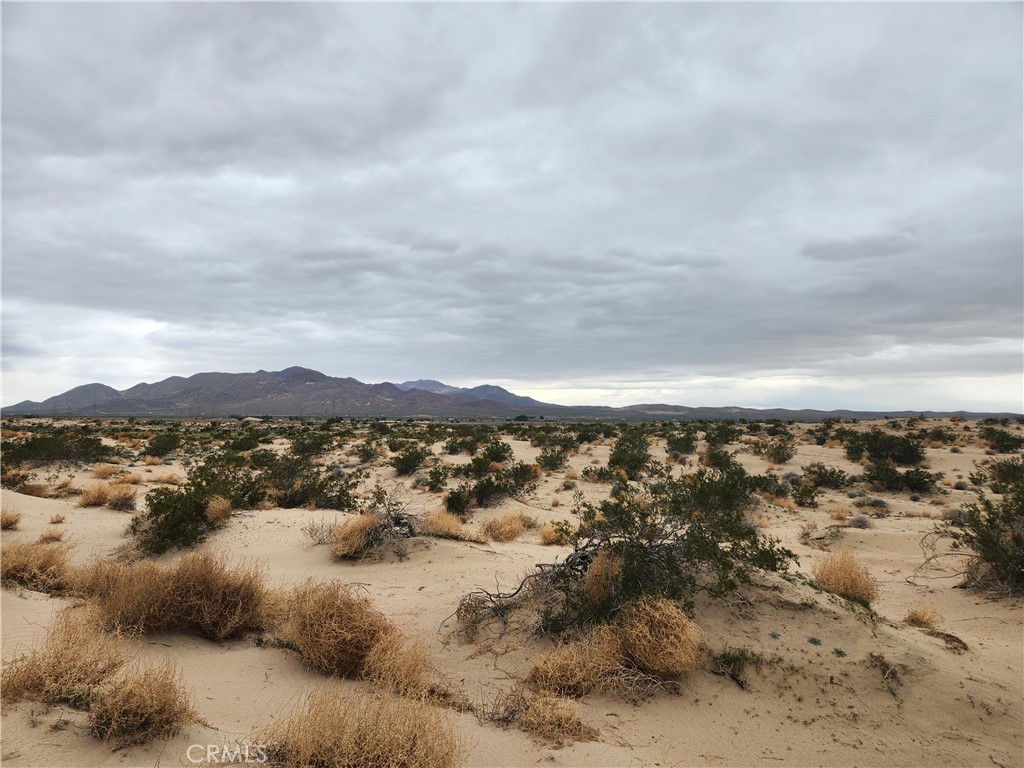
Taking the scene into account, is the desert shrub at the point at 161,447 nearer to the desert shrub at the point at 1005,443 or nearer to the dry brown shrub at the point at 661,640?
the dry brown shrub at the point at 661,640

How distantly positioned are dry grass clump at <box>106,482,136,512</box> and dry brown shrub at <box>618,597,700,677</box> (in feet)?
48.2

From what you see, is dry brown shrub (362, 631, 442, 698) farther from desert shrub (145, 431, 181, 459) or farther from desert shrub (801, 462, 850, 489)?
desert shrub (145, 431, 181, 459)

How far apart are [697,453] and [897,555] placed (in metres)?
18.5

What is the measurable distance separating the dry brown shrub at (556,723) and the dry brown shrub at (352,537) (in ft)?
22.5

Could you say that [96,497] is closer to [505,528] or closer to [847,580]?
[505,528]

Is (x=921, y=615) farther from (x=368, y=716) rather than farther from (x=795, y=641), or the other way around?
(x=368, y=716)

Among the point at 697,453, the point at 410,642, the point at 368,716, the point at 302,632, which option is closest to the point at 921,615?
the point at 410,642

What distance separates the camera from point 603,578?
22.9 feet

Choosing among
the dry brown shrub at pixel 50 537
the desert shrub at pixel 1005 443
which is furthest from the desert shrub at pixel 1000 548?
the desert shrub at pixel 1005 443

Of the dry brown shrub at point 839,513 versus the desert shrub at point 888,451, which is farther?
the desert shrub at point 888,451

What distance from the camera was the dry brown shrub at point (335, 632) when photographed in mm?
5973

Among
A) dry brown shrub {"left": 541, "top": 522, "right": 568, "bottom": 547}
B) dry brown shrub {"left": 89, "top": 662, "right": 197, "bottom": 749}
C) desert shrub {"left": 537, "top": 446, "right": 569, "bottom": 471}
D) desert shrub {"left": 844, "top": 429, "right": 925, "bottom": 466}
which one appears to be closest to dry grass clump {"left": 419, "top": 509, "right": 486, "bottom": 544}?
dry brown shrub {"left": 541, "top": 522, "right": 568, "bottom": 547}

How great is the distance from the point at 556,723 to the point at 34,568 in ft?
26.5

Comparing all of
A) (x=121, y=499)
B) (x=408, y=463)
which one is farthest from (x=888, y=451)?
(x=121, y=499)
